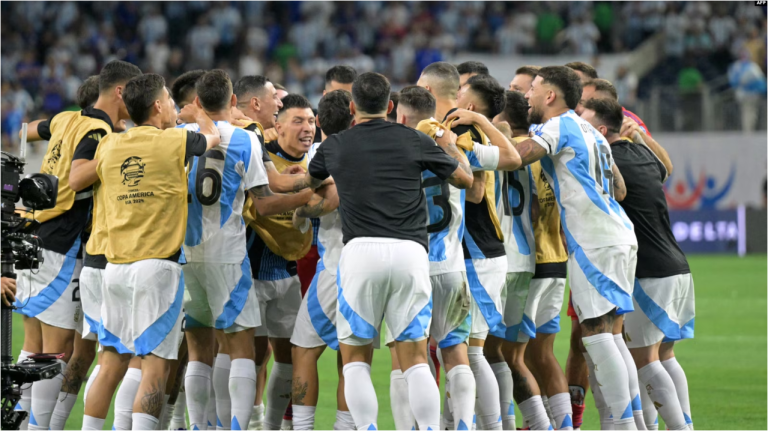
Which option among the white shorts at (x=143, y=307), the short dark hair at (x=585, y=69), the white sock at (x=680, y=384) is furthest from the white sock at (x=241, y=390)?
the short dark hair at (x=585, y=69)

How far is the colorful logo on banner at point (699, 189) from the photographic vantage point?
24.6 m

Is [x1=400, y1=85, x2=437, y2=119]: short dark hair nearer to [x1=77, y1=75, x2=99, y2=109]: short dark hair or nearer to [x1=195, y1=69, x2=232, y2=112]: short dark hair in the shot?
[x1=195, y1=69, x2=232, y2=112]: short dark hair

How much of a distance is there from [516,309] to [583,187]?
1.00 metres

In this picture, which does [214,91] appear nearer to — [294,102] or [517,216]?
[294,102]

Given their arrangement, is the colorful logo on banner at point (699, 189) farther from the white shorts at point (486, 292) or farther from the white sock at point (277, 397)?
the white sock at point (277, 397)

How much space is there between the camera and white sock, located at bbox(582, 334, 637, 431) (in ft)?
21.3

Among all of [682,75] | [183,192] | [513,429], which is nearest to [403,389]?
[513,429]

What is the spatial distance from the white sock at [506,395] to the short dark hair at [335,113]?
2.03 metres

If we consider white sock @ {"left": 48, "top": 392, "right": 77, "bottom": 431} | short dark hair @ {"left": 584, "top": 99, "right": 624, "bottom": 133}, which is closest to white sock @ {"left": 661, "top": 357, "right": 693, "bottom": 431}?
short dark hair @ {"left": 584, "top": 99, "right": 624, "bottom": 133}

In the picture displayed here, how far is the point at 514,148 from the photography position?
649 centimetres

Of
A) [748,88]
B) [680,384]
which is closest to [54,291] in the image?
[680,384]

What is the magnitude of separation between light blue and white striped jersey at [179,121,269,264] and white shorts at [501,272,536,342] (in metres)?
1.92

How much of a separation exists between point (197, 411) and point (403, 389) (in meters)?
1.40

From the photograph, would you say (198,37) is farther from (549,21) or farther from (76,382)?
(76,382)
